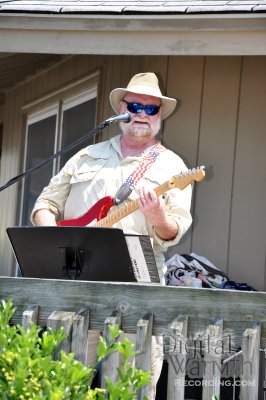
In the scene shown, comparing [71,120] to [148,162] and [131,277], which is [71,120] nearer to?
[148,162]

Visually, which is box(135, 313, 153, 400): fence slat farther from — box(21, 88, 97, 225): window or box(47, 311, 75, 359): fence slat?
box(21, 88, 97, 225): window

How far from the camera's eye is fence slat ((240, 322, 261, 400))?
3.66m

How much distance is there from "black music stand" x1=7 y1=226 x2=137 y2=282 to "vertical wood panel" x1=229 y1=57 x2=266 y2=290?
2301 millimetres

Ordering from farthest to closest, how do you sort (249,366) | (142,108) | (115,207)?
(142,108)
(115,207)
(249,366)

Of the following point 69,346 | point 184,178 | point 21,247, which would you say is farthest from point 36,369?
point 184,178

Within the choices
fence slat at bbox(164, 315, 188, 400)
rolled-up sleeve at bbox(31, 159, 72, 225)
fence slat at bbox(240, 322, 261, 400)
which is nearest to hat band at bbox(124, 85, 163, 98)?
rolled-up sleeve at bbox(31, 159, 72, 225)

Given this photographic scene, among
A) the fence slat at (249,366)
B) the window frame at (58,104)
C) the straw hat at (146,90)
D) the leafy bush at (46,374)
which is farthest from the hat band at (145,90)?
the leafy bush at (46,374)

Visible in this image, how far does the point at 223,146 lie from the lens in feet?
23.0

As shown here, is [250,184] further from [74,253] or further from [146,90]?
[74,253]

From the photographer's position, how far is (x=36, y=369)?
10.9 ft

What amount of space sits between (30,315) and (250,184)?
317 centimetres

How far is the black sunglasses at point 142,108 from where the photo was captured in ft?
18.9

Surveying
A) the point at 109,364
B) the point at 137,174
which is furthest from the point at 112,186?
the point at 109,364

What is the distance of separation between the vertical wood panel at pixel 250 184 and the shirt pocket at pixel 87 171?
143 cm
